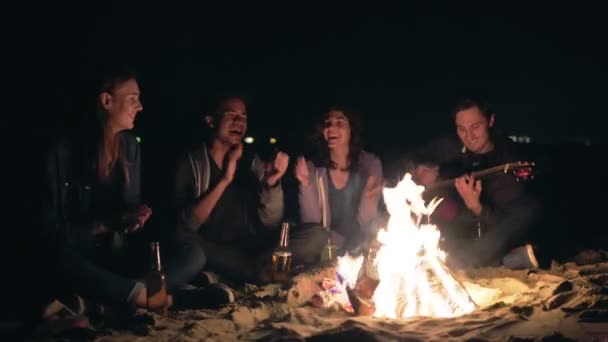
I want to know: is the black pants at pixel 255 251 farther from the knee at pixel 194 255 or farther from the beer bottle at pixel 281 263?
the knee at pixel 194 255

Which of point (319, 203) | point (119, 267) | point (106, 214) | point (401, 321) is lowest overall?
point (401, 321)

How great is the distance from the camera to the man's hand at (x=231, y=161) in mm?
5594

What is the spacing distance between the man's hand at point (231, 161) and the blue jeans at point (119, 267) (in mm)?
728

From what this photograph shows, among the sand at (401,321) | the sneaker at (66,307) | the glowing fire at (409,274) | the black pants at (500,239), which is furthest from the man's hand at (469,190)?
the sneaker at (66,307)

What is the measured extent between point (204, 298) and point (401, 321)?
1596 mm

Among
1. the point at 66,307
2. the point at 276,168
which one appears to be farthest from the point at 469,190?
the point at 66,307

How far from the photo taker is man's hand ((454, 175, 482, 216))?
573 cm

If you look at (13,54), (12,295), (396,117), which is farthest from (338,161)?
(396,117)

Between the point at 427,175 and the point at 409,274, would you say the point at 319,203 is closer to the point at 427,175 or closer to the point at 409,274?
the point at 427,175

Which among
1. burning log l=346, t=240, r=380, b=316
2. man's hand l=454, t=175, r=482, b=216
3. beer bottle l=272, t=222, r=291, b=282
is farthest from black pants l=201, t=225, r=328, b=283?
man's hand l=454, t=175, r=482, b=216

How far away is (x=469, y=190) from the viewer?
5738 millimetres

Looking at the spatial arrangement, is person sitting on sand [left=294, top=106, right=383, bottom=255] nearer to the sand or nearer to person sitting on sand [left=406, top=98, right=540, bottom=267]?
person sitting on sand [left=406, top=98, right=540, bottom=267]

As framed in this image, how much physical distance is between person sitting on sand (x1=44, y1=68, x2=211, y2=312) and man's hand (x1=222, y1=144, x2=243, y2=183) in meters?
0.76

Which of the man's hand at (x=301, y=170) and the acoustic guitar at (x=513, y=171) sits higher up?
the man's hand at (x=301, y=170)
